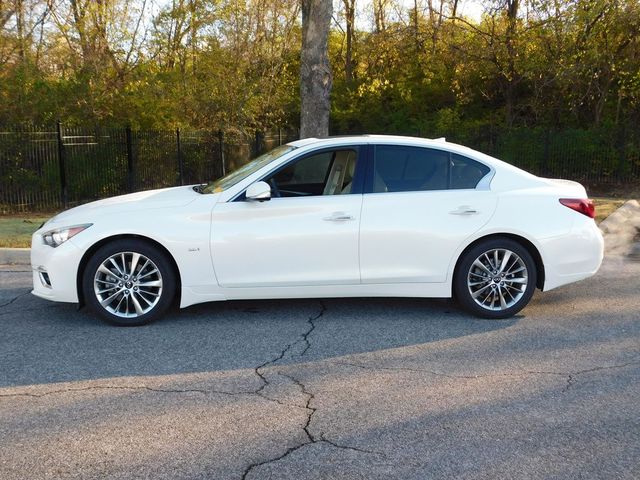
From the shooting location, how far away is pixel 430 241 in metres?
6.00

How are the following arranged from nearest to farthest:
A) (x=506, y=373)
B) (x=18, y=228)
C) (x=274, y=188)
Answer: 1. (x=506, y=373)
2. (x=274, y=188)
3. (x=18, y=228)

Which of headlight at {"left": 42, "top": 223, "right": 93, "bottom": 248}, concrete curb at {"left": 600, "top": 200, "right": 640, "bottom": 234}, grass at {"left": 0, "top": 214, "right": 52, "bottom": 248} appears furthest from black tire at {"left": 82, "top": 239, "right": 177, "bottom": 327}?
concrete curb at {"left": 600, "top": 200, "right": 640, "bottom": 234}

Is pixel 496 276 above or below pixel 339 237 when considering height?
below

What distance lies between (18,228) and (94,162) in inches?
166

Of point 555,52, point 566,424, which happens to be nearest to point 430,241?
point 566,424

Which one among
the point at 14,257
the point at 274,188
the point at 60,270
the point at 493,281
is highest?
the point at 274,188

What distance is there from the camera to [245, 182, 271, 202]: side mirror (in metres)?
5.83

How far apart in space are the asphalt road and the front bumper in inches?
12.2

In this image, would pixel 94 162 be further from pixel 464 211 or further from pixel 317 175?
pixel 464 211

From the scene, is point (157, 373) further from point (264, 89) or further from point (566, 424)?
point (264, 89)

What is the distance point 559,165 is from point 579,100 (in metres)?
2.66

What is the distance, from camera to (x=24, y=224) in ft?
40.3

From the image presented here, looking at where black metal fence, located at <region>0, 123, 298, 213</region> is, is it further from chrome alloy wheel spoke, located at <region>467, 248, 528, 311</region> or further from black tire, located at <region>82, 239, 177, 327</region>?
chrome alloy wheel spoke, located at <region>467, 248, 528, 311</region>

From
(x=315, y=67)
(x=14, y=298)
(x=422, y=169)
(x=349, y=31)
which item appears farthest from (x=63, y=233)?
(x=349, y=31)
